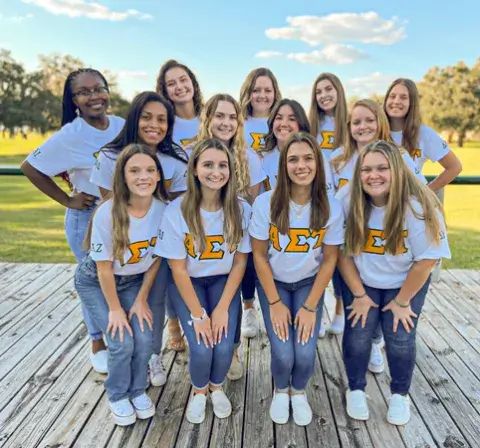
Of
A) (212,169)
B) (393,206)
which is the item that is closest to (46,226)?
(212,169)

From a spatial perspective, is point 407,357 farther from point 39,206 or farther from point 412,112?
point 39,206

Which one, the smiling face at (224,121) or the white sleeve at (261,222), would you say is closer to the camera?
the white sleeve at (261,222)

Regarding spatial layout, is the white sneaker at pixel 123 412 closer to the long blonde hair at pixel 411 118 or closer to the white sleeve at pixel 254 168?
the white sleeve at pixel 254 168

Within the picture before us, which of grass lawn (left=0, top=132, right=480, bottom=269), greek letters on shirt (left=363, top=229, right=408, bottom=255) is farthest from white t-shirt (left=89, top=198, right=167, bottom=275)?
grass lawn (left=0, top=132, right=480, bottom=269)

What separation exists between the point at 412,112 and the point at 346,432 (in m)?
1.94

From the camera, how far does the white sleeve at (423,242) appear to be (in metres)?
2.11

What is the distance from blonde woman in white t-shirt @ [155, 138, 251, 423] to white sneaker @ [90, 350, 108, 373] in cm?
67

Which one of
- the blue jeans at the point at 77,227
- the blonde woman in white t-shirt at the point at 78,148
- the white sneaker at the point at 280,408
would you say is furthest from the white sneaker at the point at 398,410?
the blonde woman in white t-shirt at the point at 78,148

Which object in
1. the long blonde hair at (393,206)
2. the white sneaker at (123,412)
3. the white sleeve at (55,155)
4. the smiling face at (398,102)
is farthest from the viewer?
the smiling face at (398,102)

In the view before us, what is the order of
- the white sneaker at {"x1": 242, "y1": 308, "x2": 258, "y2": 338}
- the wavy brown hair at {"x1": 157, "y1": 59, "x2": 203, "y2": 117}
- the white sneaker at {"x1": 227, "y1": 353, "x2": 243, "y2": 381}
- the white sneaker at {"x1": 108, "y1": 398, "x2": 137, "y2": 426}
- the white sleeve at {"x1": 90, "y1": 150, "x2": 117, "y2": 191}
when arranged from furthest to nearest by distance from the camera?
the white sneaker at {"x1": 242, "y1": 308, "x2": 258, "y2": 338} < the wavy brown hair at {"x1": 157, "y1": 59, "x2": 203, "y2": 117} < the white sneaker at {"x1": 227, "y1": 353, "x2": 243, "y2": 381} < the white sleeve at {"x1": 90, "y1": 150, "x2": 117, "y2": 191} < the white sneaker at {"x1": 108, "y1": 398, "x2": 137, "y2": 426}

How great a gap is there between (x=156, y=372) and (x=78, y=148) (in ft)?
4.52

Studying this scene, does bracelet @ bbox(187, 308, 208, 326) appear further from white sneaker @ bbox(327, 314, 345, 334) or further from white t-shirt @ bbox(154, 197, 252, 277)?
white sneaker @ bbox(327, 314, 345, 334)

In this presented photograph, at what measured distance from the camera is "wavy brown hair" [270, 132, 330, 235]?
2226 mm

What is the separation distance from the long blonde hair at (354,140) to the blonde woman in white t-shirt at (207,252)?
744 mm
